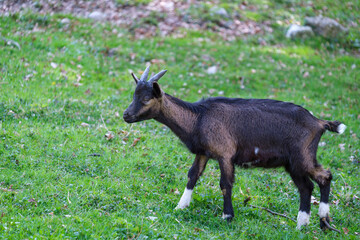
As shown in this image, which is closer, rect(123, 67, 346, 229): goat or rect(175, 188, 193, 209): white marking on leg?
rect(123, 67, 346, 229): goat

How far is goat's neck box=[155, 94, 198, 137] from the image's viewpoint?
7.02m

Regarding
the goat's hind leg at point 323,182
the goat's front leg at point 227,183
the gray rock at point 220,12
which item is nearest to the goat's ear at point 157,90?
the goat's front leg at point 227,183

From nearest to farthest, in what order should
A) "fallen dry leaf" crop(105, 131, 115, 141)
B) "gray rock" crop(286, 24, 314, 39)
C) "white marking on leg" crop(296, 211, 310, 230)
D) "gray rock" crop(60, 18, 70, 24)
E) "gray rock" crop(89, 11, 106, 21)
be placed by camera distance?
1. "white marking on leg" crop(296, 211, 310, 230)
2. "fallen dry leaf" crop(105, 131, 115, 141)
3. "gray rock" crop(60, 18, 70, 24)
4. "gray rock" crop(89, 11, 106, 21)
5. "gray rock" crop(286, 24, 314, 39)

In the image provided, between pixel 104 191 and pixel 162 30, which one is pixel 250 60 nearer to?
pixel 162 30

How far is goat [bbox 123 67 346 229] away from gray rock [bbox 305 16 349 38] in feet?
37.4

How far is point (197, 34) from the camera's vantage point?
16.0 metres

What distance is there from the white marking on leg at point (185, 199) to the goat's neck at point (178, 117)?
857 mm

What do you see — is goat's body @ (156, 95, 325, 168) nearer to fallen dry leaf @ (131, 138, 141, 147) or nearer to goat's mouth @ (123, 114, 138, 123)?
goat's mouth @ (123, 114, 138, 123)

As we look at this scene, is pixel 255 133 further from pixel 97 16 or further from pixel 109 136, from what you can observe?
pixel 97 16

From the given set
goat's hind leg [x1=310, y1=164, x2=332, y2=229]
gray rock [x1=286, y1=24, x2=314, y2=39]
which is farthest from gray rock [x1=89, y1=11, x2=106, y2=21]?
goat's hind leg [x1=310, y1=164, x2=332, y2=229]

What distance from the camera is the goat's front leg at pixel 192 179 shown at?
687cm

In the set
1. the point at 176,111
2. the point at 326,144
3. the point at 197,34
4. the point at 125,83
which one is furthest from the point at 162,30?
the point at 176,111

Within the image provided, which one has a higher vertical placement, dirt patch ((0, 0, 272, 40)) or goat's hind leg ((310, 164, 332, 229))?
goat's hind leg ((310, 164, 332, 229))

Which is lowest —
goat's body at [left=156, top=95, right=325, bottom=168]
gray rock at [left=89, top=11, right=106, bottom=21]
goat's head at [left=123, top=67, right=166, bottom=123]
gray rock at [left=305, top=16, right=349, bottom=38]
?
gray rock at [left=305, top=16, right=349, bottom=38]
